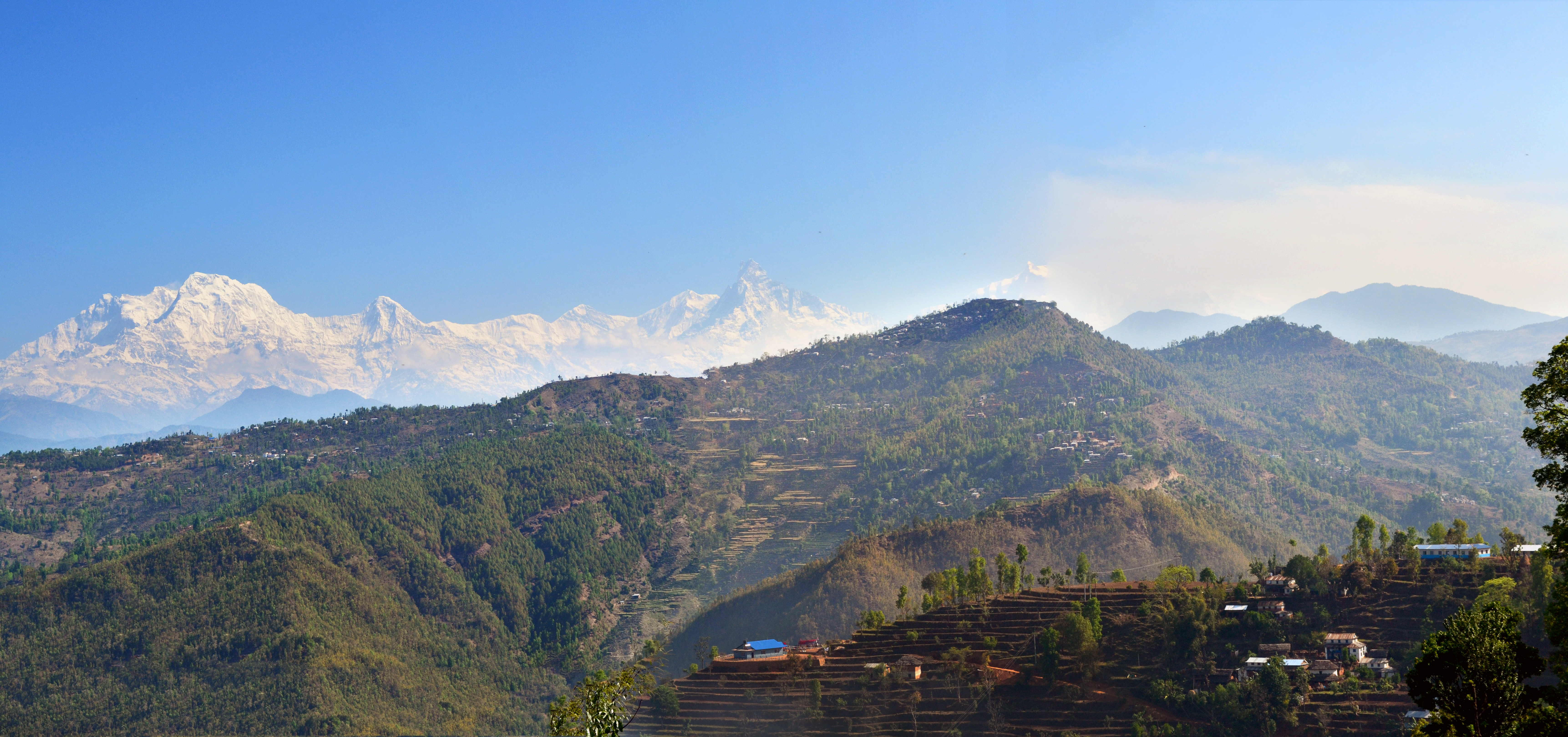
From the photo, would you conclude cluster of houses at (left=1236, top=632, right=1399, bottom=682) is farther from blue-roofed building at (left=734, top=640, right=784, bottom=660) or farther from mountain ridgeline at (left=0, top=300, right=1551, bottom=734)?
mountain ridgeline at (left=0, top=300, right=1551, bottom=734)

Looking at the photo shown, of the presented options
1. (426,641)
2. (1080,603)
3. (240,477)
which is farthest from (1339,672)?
(240,477)

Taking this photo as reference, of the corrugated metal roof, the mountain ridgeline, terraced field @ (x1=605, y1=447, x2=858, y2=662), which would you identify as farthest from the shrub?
terraced field @ (x1=605, y1=447, x2=858, y2=662)

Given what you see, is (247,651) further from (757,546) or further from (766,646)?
(757,546)

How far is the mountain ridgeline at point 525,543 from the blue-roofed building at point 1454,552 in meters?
41.0

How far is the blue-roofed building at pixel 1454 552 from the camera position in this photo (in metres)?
74.5

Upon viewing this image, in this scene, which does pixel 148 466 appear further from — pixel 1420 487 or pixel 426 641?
pixel 1420 487

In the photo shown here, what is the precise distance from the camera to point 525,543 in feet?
534

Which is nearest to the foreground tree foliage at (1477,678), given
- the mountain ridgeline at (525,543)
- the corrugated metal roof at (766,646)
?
the corrugated metal roof at (766,646)

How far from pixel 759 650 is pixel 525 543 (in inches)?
3313

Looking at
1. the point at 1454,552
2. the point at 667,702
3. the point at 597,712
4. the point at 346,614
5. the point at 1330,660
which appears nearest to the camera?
the point at 597,712

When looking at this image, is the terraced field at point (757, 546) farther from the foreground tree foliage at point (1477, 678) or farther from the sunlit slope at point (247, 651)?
the foreground tree foliage at point (1477, 678)

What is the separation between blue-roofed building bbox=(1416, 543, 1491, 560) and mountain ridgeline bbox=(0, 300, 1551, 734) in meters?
41.0

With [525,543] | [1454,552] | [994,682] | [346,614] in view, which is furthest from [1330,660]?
[525,543]

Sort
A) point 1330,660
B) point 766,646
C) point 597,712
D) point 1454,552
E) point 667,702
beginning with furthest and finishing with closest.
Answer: point 766,646 < point 667,702 < point 1454,552 < point 1330,660 < point 597,712
